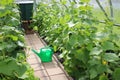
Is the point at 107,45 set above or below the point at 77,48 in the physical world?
above

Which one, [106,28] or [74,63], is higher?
[106,28]

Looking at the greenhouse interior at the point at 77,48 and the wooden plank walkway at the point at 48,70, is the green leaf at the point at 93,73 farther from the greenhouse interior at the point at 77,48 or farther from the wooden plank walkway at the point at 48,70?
the wooden plank walkway at the point at 48,70

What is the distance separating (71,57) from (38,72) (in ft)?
3.49

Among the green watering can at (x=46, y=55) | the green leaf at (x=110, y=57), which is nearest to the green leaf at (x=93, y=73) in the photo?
the green leaf at (x=110, y=57)

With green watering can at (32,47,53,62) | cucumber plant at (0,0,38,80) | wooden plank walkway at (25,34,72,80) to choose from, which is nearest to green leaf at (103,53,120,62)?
cucumber plant at (0,0,38,80)

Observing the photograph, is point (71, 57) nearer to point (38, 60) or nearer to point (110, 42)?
point (110, 42)

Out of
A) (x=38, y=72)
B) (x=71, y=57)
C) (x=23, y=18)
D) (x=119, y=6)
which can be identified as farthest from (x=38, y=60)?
(x=23, y=18)

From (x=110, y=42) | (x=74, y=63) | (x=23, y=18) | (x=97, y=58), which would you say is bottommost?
(x=23, y=18)

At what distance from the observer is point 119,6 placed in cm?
298

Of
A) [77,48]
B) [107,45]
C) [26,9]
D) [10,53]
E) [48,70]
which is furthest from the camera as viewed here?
[26,9]

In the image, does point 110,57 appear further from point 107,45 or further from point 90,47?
point 90,47

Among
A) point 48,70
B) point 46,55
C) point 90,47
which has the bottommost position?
point 48,70

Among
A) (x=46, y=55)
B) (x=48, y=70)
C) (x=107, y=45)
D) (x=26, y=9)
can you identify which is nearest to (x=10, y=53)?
(x=107, y=45)

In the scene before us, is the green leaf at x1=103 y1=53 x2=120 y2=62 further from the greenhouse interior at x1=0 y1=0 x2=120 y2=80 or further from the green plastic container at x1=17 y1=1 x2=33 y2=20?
the green plastic container at x1=17 y1=1 x2=33 y2=20
